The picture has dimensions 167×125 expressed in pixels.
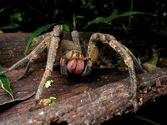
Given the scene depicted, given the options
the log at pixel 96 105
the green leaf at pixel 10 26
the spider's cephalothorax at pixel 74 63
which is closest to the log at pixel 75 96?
the log at pixel 96 105

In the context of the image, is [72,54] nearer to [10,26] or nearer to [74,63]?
[74,63]

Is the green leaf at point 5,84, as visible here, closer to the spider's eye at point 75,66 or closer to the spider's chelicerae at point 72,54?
the spider's chelicerae at point 72,54

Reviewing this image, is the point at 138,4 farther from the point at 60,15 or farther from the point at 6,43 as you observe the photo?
the point at 6,43

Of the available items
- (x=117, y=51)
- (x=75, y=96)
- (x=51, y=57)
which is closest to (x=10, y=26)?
(x=51, y=57)

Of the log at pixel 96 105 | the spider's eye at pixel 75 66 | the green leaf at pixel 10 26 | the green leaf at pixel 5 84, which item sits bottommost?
the log at pixel 96 105

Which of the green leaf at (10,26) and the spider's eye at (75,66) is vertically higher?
the green leaf at (10,26)

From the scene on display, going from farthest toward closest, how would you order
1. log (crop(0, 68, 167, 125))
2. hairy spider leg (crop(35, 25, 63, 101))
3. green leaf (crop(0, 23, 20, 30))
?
1. green leaf (crop(0, 23, 20, 30))
2. hairy spider leg (crop(35, 25, 63, 101))
3. log (crop(0, 68, 167, 125))

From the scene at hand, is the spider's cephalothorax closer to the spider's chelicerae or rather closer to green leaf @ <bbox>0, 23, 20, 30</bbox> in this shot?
the spider's chelicerae

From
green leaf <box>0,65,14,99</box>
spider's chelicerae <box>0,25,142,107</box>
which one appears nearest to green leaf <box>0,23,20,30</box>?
spider's chelicerae <box>0,25,142,107</box>
